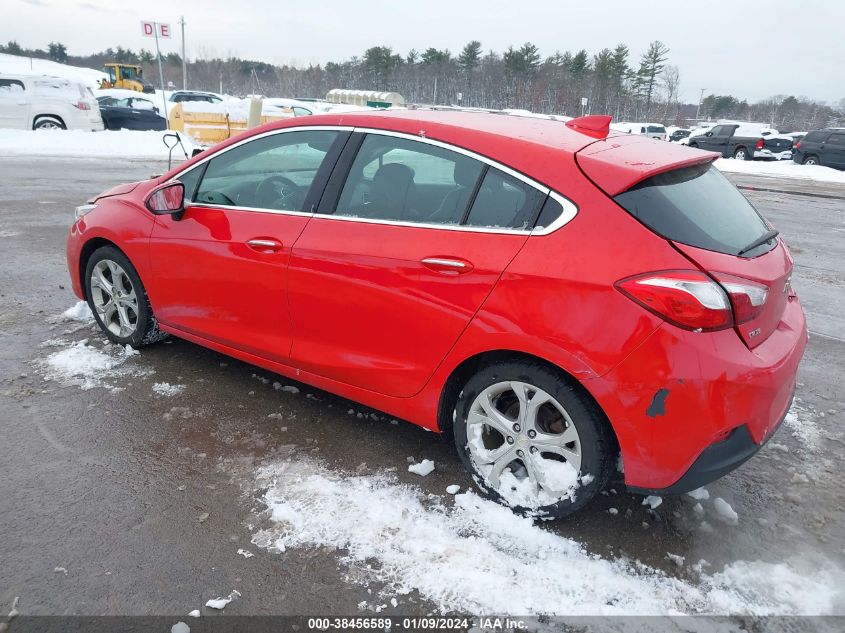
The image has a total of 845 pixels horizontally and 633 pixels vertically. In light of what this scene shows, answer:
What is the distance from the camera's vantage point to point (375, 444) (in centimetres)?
337

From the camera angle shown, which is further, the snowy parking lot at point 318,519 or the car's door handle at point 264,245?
the car's door handle at point 264,245

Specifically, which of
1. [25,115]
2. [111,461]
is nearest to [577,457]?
[111,461]

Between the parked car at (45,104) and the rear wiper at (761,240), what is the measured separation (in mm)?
22428

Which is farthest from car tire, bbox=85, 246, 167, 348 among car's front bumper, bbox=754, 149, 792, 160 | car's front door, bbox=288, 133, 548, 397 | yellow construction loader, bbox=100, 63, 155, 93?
yellow construction loader, bbox=100, 63, 155, 93

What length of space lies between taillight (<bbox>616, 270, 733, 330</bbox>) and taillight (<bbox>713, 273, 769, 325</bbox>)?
34 mm

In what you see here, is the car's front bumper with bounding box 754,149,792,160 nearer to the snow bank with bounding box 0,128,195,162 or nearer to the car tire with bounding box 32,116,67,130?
the snow bank with bounding box 0,128,195,162

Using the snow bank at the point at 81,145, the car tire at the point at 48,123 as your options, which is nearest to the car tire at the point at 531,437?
the snow bank at the point at 81,145

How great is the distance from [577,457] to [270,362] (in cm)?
184

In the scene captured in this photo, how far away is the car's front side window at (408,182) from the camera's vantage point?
2.85m

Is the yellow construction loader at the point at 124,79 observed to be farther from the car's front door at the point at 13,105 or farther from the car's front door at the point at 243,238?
the car's front door at the point at 243,238

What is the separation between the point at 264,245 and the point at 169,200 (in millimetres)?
948

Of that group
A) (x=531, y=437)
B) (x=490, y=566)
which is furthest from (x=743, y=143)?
(x=490, y=566)

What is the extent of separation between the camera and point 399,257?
9.41ft

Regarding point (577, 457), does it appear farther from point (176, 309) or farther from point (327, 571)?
point (176, 309)
